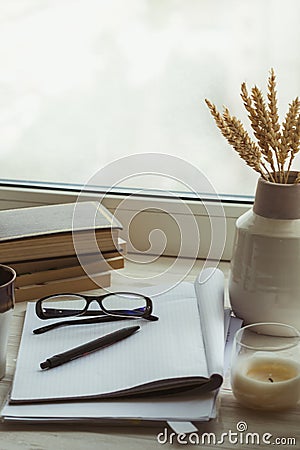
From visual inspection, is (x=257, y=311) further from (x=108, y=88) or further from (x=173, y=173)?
(x=108, y=88)

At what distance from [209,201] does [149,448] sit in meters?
0.57

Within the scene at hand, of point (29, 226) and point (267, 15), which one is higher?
point (267, 15)

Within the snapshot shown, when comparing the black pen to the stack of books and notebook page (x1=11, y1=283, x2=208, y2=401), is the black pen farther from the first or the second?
the stack of books

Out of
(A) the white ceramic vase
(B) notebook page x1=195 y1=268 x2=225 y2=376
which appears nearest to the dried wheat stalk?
(A) the white ceramic vase

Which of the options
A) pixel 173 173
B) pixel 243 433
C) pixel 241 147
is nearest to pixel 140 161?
pixel 173 173

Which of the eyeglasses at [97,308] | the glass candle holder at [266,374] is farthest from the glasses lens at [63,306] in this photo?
the glass candle holder at [266,374]

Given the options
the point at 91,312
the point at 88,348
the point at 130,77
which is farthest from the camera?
the point at 130,77

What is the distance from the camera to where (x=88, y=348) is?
2.96ft

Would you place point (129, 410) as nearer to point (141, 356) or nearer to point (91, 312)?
point (141, 356)

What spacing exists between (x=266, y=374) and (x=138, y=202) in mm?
504

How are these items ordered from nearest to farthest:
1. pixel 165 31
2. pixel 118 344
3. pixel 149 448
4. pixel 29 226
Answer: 1. pixel 149 448
2. pixel 118 344
3. pixel 29 226
4. pixel 165 31

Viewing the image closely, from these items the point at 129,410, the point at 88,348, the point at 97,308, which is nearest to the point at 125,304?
the point at 97,308

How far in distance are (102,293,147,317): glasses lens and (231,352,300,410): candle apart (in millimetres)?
200

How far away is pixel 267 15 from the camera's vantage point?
3.89 feet
